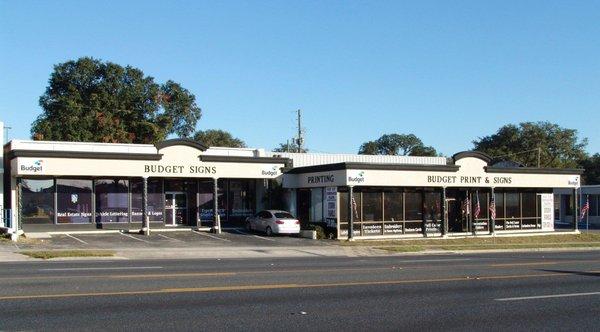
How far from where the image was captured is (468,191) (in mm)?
42906

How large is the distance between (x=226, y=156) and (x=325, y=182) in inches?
220

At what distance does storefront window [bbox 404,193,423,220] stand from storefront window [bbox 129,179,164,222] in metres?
14.2

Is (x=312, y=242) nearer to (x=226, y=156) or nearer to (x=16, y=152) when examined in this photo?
(x=226, y=156)

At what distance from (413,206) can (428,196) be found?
126 cm

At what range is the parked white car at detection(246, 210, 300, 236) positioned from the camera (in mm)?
36188

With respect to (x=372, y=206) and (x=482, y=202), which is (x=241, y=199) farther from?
(x=482, y=202)

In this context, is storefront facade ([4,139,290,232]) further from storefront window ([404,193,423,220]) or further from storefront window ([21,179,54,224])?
storefront window ([404,193,423,220])

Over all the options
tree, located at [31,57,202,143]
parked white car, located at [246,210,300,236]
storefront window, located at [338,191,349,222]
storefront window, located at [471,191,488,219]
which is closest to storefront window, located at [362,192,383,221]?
storefront window, located at [338,191,349,222]

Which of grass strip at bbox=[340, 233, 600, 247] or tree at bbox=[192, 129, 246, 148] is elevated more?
tree at bbox=[192, 129, 246, 148]

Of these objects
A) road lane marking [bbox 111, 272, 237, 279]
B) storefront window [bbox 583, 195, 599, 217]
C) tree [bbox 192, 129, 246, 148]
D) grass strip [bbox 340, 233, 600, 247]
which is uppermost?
tree [bbox 192, 129, 246, 148]

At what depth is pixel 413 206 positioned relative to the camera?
40531mm

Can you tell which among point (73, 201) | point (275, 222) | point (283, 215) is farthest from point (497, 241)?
point (73, 201)

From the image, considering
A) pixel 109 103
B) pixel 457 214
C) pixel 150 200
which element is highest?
pixel 109 103

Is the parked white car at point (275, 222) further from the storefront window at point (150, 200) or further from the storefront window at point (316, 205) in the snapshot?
the storefront window at point (150, 200)
